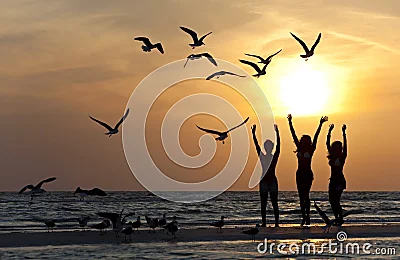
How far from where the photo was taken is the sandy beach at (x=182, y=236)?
662 inches

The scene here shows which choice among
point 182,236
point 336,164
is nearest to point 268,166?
point 336,164

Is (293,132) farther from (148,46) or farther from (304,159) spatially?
(148,46)

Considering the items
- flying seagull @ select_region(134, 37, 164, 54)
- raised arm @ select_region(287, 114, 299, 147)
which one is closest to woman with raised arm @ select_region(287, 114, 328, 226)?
raised arm @ select_region(287, 114, 299, 147)

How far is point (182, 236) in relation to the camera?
1816 centimetres

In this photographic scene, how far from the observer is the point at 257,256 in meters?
15.1

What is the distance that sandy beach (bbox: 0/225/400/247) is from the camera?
1681cm

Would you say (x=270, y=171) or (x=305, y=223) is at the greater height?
(x=270, y=171)

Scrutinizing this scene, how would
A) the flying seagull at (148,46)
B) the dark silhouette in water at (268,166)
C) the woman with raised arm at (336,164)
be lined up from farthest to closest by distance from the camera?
the flying seagull at (148,46)
the woman with raised arm at (336,164)
the dark silhouette in water at (268,166)

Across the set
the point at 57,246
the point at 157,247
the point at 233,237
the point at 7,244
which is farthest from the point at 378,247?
the point at 7,244

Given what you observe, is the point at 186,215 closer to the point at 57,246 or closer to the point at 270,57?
the point at 270,57

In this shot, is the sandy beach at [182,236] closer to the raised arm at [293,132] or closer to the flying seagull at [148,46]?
the raised arm at [293,132]

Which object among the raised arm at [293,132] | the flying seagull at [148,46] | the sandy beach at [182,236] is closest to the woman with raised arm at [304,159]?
the raised arm at [293,132]

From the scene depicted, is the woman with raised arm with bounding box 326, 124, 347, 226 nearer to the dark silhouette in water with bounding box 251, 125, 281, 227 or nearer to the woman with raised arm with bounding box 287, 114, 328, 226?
the woman with raised arm with bounding box 287, 114, 328, 226

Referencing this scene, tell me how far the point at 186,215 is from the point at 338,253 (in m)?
18.6
